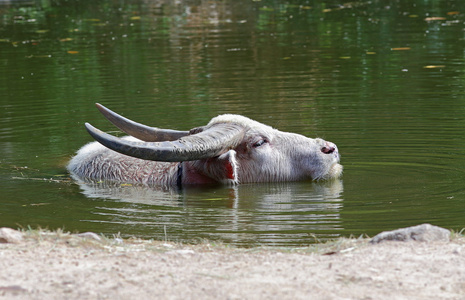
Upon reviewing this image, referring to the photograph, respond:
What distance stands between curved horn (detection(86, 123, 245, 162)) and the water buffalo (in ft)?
0.04

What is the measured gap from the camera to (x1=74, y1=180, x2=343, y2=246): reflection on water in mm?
6668

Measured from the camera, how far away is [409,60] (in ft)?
53.5

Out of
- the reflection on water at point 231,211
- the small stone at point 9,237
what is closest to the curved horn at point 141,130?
the reflection on water at point 231,211

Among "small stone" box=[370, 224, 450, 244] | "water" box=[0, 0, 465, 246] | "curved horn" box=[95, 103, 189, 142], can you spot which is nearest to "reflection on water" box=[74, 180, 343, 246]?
"water" box=[0, 0, 465, 246]

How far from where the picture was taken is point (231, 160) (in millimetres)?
8352

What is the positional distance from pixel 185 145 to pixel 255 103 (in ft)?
17.4

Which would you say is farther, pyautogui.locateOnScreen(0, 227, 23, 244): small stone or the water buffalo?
the water buffalo

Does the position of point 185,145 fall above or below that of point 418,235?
above

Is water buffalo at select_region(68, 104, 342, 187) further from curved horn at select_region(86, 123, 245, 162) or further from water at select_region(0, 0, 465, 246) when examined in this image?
water at select_region(0, 0, 465, 246)

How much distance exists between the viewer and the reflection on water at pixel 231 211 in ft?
21.9

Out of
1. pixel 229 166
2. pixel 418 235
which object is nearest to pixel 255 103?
pixel 229 166

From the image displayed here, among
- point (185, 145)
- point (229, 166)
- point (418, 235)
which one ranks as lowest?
point (229, 166)

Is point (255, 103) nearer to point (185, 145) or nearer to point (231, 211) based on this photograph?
point (185, 145)

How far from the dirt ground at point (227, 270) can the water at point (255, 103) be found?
1086 millimetres
